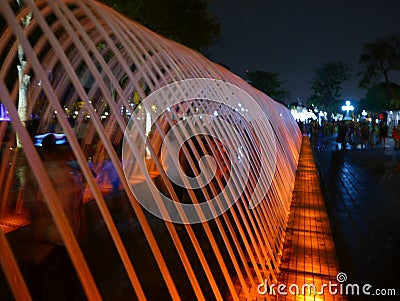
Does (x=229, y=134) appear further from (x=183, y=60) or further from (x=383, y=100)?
(x=383, y=100)

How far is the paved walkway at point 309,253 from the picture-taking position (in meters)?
3.92

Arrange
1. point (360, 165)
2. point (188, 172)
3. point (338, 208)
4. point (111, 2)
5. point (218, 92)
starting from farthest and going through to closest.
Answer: point (360, 165) → point (111, 2) → point (338, 208) → point (188, 172) → point (218, 92)

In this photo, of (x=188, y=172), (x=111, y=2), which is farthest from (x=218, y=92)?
(x=111, y=2)

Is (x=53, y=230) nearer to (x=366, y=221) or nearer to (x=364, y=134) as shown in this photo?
(x=366, y=221)

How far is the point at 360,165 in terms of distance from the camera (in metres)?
15.0

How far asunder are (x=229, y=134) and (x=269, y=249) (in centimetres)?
151

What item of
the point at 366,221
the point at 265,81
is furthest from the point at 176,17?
the point at 265,81

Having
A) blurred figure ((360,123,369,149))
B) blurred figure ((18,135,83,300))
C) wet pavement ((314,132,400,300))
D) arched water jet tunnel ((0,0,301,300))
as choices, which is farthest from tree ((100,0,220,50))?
blurred figure ((360,123,369,149))

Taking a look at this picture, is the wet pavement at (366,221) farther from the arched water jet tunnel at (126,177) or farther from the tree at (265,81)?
the tree at (265,81)

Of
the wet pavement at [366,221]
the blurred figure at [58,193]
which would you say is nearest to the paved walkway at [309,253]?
the wet pavement at [366,221]

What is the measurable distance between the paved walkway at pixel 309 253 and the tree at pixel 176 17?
800 centimetres

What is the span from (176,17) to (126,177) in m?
10.3

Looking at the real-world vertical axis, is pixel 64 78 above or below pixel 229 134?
above

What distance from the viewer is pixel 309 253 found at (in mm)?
4793
